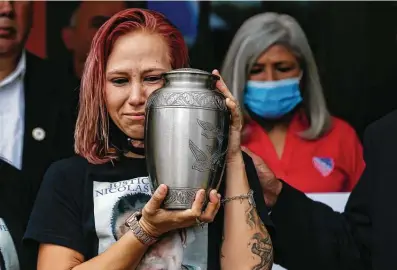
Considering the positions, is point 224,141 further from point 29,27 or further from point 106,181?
point 29,27

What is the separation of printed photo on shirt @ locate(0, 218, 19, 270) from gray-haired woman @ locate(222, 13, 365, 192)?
1.03 meters

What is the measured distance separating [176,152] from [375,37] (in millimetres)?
1487

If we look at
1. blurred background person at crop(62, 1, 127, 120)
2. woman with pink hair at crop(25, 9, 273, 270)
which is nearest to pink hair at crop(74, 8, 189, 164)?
woman with pink hair at crop(25, 9, 273, 270)

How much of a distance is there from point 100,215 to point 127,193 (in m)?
0.12

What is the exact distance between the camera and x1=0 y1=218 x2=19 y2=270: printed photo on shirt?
294 centimetres

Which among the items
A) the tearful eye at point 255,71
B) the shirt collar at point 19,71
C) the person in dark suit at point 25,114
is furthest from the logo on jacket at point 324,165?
the shirt collar at point 19,71

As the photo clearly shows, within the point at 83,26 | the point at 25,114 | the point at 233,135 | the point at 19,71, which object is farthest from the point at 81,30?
the point at 233,135

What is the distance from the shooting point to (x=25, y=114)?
128 inches

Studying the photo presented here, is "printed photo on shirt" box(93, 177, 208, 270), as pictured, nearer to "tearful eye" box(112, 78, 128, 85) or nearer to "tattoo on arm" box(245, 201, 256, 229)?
"tattoo on arm" box(245, 201, 256, 229)

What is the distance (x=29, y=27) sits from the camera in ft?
10.7

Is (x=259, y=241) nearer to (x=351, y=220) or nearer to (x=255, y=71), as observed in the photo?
(x=351, y=220)

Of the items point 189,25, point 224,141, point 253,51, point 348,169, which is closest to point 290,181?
point 348,169

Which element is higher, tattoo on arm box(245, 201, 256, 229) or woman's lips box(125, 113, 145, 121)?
woman's lips box(125, 113, 145, 121)

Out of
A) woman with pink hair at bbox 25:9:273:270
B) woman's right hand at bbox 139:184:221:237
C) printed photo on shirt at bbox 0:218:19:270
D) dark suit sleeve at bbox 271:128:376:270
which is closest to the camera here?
woman's right hand at bbox 139:184:221:237
